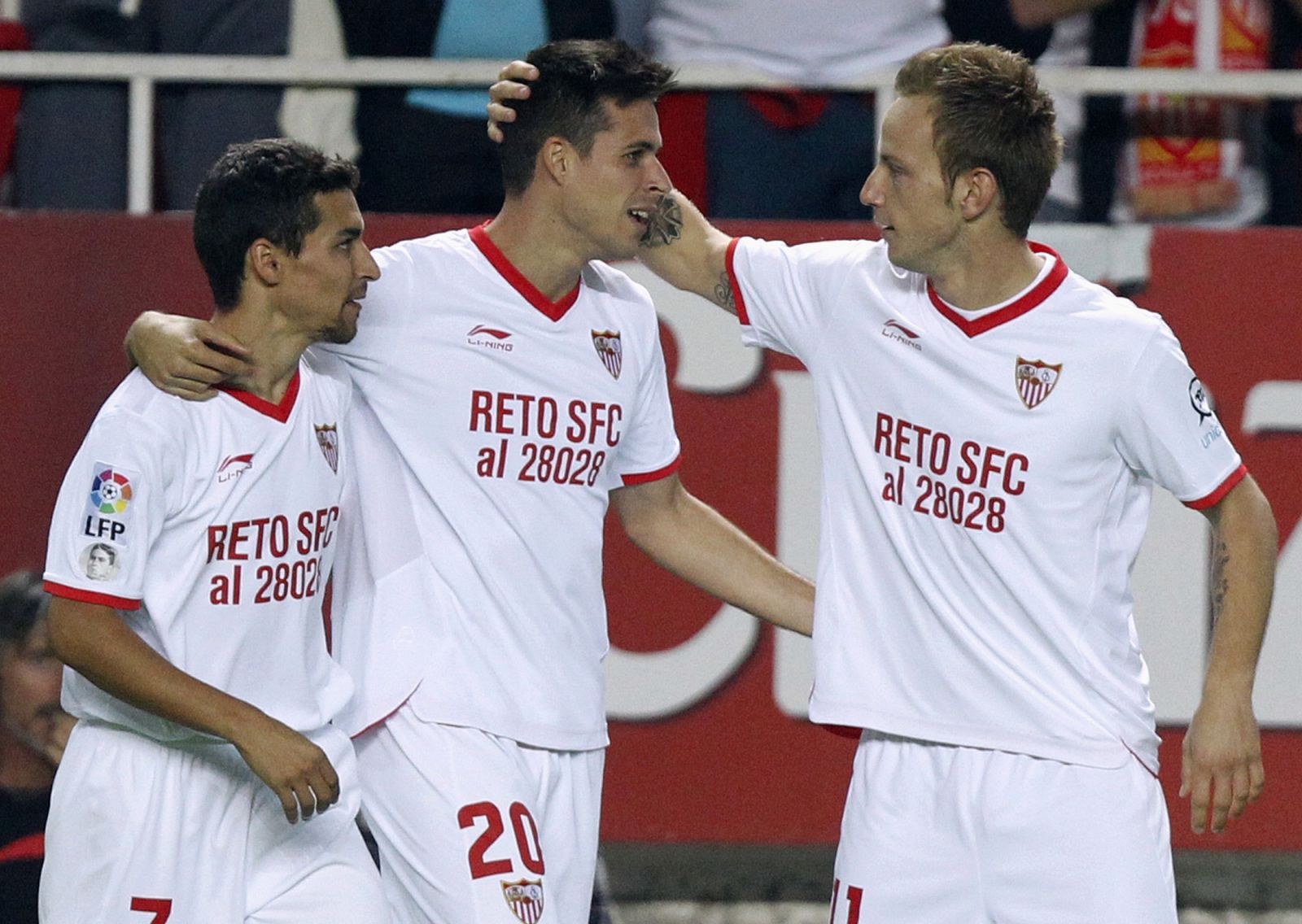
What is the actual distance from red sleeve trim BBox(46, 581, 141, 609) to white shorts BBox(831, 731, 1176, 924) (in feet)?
4.75

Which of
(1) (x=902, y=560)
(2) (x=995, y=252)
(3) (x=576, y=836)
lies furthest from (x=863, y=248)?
(3) (x=576, y=836)

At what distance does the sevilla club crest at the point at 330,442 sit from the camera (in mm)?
3840

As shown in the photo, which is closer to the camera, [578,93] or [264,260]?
[264,260]

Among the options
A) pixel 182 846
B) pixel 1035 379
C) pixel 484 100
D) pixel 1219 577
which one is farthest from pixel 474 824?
pixel 484 100

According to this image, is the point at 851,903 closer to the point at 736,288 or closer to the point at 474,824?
the point at 474,824

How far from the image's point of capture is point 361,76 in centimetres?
604

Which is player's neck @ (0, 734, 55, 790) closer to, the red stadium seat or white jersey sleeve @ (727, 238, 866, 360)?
the red stadium seat

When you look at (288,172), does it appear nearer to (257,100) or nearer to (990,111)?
(990,111)

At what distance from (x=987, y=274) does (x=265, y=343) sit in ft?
4.58

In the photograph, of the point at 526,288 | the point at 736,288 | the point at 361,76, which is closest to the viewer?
the point at 526,288

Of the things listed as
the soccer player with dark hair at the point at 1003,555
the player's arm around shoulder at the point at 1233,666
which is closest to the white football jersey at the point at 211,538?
the soccer player with dark hair at the point at 1003,555

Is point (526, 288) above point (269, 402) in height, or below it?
above

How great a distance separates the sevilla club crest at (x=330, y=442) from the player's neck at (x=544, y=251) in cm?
55

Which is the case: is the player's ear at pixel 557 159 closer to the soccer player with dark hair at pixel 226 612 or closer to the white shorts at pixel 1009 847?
the soccer player with dark hair at pixel 226 612
